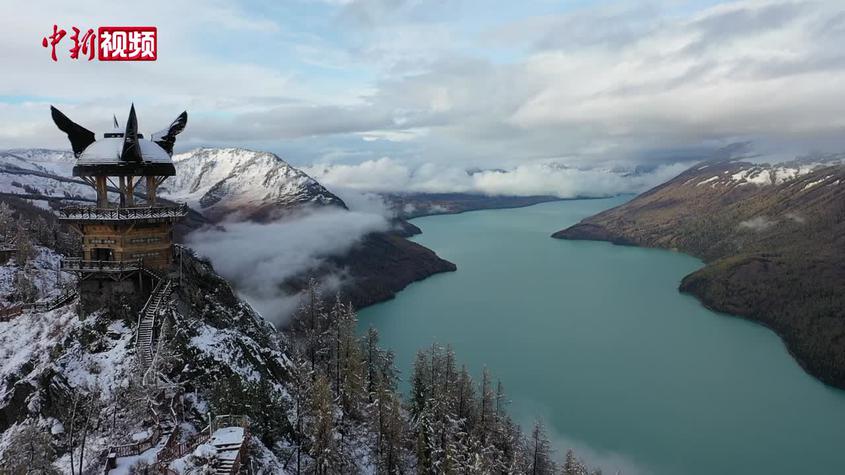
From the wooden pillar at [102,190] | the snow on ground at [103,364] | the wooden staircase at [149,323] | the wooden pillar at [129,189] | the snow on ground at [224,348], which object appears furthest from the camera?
the wooden pillar at [129,189]

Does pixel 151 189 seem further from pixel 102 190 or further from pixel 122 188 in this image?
pixel 102 190

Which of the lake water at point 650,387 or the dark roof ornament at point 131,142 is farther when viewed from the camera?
the lake water at point 650,387

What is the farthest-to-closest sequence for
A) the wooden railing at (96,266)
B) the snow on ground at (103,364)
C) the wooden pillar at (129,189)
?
the wooden pillar at (129,189) < the wooden railing at (96,266) < the snow on ground at (103,364)

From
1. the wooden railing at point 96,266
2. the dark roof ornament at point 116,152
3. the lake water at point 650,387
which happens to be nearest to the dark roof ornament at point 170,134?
the dark roof ornament at point 116,152

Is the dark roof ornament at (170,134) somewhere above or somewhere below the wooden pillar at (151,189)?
above

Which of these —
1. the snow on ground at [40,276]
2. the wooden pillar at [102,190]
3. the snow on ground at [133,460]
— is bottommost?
the snow on ground at [133,460]

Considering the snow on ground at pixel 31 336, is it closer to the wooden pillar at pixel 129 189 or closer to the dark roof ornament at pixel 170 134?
the wooden pillar at pixel 129 189

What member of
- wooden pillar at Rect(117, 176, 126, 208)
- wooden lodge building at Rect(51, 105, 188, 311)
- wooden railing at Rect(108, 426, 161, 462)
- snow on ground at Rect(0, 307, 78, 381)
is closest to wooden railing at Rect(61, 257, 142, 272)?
wooden lodge building at Rect(51, 105, 188, 311)

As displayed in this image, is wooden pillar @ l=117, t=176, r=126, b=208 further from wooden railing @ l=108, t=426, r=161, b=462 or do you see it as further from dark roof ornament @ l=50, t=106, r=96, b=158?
wooden railing @ l=108, t=426, r=161, b=462

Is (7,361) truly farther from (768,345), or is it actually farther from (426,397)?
(768,345)
